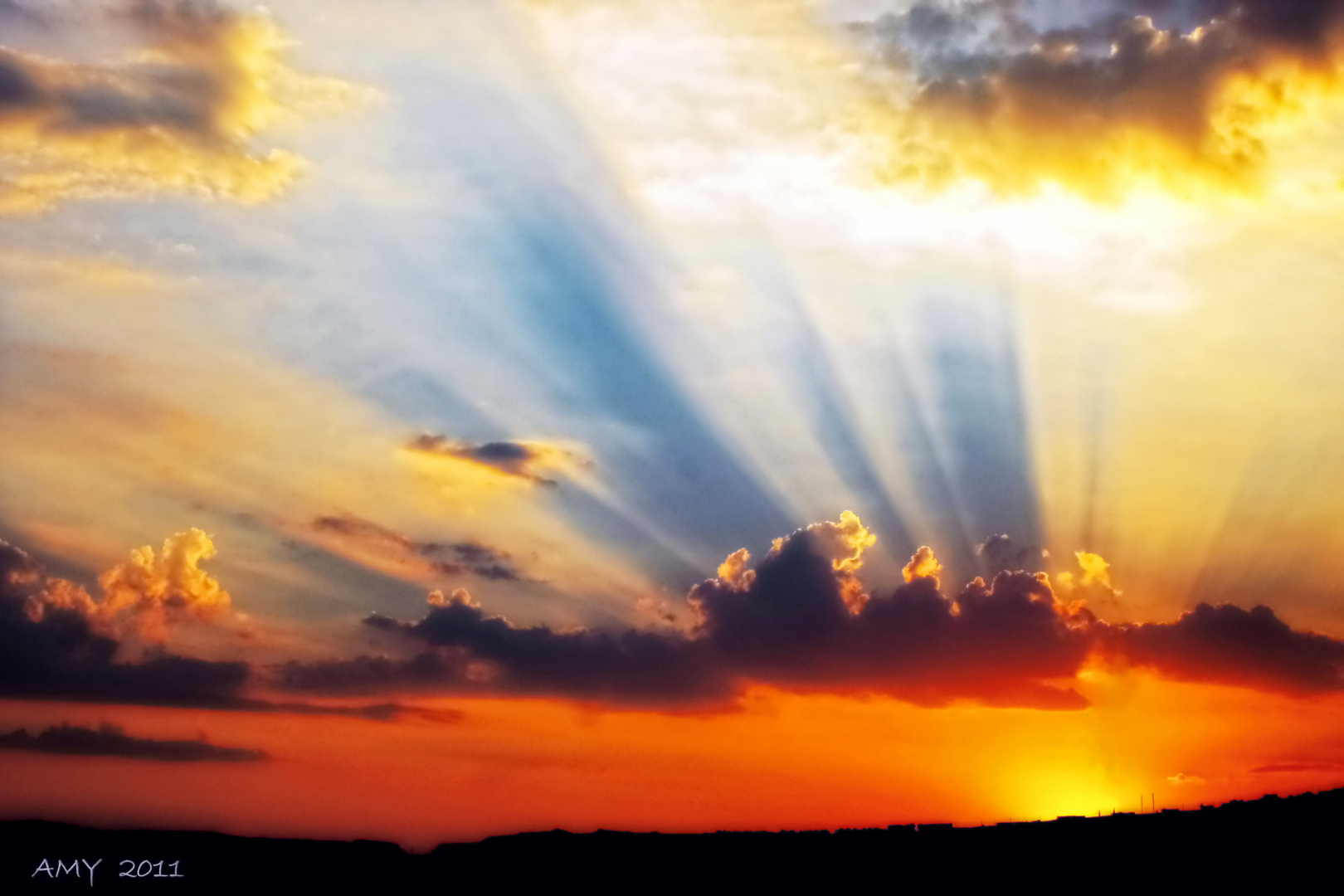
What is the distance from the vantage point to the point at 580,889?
13162cm

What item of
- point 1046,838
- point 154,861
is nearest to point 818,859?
point 1046,838

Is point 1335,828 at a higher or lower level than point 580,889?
higher

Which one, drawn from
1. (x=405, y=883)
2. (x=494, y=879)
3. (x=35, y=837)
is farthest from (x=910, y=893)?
(x=35, y=837)

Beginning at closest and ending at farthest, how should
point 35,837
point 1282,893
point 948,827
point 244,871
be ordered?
point 1282,893, point 948,827, point 244,871, point 35,837

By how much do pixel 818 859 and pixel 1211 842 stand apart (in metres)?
41.8

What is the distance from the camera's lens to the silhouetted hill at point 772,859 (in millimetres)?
88750

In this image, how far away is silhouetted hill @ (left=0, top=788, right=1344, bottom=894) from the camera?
88.8 meters

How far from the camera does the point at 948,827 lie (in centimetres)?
11506

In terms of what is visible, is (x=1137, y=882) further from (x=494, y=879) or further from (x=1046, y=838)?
(x=494, y=879)

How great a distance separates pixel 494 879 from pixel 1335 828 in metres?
96.4

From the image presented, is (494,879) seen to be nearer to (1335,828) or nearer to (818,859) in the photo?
(818,859)

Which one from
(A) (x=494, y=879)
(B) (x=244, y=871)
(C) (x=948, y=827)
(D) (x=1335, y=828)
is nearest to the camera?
(D) (x=1335, y=828)

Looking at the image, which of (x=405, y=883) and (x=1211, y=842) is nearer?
(x=1211, y=842)

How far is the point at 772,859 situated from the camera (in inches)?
4870
